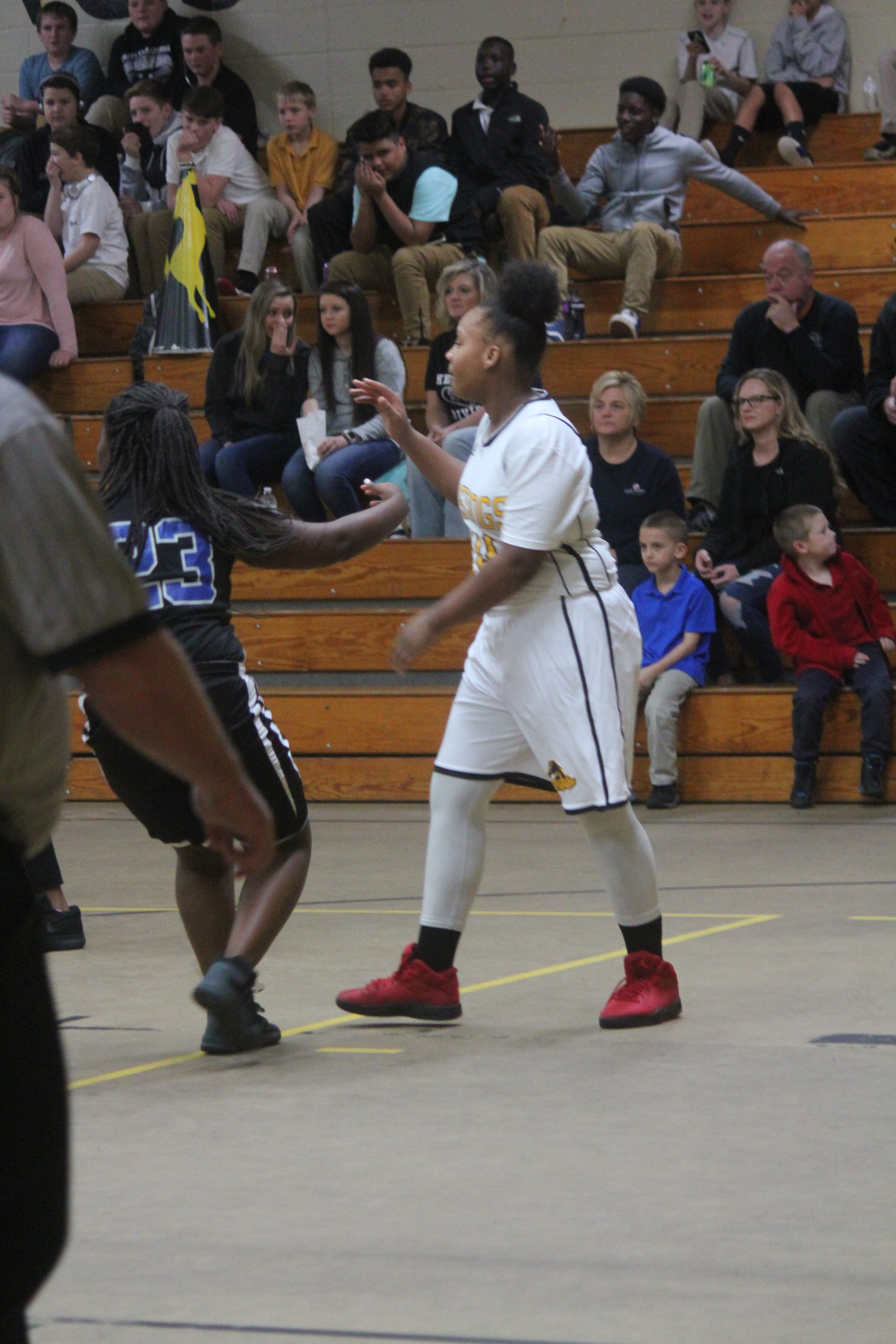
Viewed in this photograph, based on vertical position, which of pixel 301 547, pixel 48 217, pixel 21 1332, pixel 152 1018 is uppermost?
pixel 48 217

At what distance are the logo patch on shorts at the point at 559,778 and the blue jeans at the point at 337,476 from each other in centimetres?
513

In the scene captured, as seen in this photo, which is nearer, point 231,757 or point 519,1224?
point 231,757

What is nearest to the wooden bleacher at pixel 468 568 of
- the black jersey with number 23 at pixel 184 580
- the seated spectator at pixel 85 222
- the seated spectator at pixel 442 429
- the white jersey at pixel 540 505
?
the seated spectator at pixel 85 222

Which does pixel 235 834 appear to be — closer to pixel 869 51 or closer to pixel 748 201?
pixel 748 201

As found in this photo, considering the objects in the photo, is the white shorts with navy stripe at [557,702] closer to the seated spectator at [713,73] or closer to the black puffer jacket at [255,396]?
the black puffer jacket at [255,396]

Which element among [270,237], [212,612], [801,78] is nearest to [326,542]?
[212,612]

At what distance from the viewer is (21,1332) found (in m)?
1.76

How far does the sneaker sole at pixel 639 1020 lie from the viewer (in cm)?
→ 430

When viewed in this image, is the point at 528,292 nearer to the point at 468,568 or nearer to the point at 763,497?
the point at 763,497

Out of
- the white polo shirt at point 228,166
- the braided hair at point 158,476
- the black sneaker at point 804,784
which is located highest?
the white polo shirt at point 228,166

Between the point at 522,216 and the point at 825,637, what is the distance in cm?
401

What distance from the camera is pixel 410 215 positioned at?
10.9 m

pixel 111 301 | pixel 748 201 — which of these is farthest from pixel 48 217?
pixel 748 201

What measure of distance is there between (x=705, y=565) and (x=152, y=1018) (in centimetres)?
473
